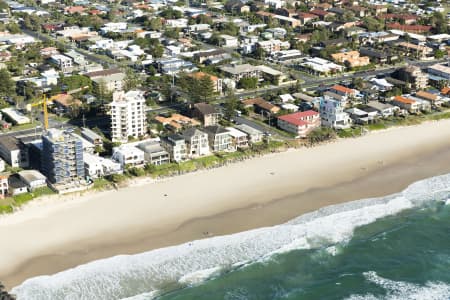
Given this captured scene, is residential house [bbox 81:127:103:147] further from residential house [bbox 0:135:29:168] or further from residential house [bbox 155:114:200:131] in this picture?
residential house [bbox 155:114:200:131]

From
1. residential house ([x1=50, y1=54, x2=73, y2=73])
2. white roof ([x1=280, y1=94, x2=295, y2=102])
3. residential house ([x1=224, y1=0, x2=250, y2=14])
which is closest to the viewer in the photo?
white roof ([x1=280, y1=94, x2=295, y2=102])

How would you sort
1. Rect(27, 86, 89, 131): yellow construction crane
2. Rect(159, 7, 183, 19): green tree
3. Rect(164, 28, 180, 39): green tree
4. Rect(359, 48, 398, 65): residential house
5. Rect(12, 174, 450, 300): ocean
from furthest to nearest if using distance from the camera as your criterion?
→ Rect(159, 7, 183, 19): green tree < Rect(164, 28, 180, 39): green tree < Rect(359, 48, 398, 65): residential house < Rect(27, 86, 89, 131): yellow construction crane < Rect(12, 174, 450, 300): ocean

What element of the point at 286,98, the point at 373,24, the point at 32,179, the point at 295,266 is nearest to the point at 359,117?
the point at 286,98

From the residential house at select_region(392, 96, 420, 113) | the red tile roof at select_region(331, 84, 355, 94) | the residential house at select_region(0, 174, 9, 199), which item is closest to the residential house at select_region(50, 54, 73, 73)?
the red tile roof at select_region(331, 84, 355, 94)

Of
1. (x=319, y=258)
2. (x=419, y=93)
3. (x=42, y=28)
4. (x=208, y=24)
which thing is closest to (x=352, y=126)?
(x=419, y=93)

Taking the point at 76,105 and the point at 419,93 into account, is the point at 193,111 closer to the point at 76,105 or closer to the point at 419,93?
the point at 76,105

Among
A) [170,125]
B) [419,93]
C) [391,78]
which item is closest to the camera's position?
[170,125]
